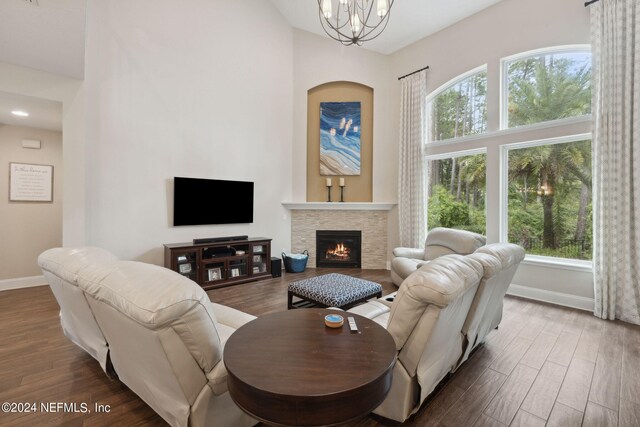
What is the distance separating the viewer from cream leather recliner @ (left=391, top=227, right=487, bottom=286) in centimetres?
385

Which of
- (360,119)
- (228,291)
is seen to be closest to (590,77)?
(360,119)

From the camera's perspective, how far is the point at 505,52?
4230mm

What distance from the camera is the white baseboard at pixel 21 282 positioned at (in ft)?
13.1

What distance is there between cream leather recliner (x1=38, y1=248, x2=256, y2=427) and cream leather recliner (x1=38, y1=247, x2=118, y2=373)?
11 cm

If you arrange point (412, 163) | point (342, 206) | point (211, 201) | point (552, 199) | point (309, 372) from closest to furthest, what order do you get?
1. point (309, 372)
2. point (552, 199)
3. point (211, 201)
4. point (412, 163)
5. point (342, 206)

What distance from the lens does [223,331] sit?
5.89 feet

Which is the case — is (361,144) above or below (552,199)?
above

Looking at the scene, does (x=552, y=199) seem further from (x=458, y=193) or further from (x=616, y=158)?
(x=458, y=193)

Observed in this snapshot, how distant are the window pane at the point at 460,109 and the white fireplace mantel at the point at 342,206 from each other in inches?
60.0

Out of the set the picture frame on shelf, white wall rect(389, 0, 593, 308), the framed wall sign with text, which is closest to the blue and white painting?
white wall rect(389, 0, 593, 308)

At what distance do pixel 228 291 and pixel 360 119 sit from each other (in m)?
4.17

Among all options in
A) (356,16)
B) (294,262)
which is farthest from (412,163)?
(356,16)

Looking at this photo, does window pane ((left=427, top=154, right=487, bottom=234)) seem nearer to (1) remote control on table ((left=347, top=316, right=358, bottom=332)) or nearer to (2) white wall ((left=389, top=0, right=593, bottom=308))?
(2) white wall ((left=389, top=0, right=593, bottom=308))

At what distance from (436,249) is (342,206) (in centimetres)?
205
